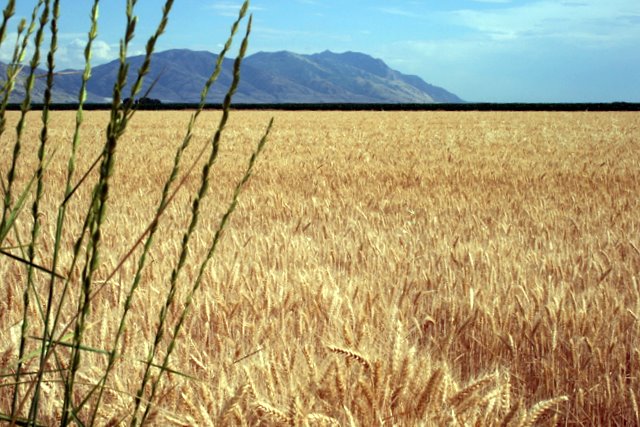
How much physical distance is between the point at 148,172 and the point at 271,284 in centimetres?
556

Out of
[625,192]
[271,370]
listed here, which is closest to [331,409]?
[271,370]

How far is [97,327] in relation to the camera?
7.06 feet

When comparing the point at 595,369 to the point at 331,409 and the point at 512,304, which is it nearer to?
the point at 512,304

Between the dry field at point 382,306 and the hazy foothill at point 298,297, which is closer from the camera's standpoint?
the hazy foothill at point 298,297

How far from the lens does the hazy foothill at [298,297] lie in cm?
96

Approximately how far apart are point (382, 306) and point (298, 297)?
0.30 metres

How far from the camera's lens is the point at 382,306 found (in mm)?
2340

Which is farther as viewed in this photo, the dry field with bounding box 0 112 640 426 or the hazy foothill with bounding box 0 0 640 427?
the dry field with bounding box 0 112 640 426

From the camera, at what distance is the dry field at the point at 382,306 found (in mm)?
1426

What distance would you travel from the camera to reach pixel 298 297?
242cm

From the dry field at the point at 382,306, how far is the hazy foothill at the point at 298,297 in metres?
0.01

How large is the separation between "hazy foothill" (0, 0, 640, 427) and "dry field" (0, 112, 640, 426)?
1 centimetres

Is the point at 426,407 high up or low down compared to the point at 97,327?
up

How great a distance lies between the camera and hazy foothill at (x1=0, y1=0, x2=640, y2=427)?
3.13 ft
